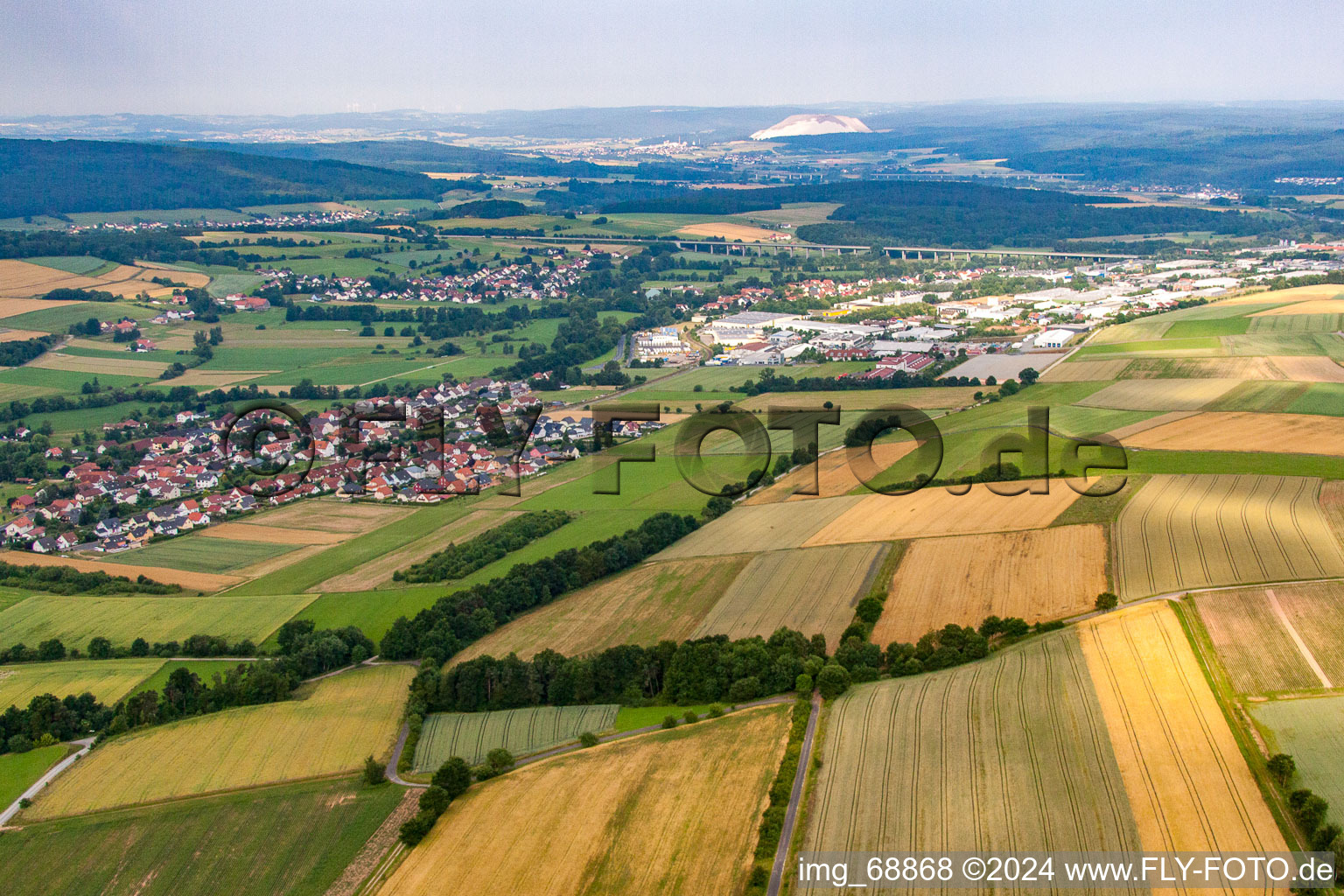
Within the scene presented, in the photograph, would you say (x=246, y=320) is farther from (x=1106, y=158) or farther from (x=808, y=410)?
(x=1106, y=158)

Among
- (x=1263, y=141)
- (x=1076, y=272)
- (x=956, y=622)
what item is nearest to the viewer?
(x=956, y=622)

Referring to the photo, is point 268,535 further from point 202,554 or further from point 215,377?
point 215,377

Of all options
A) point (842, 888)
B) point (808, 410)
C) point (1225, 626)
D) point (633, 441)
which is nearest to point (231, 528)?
point (633, 441)

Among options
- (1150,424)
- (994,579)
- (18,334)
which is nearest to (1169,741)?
(994,579)

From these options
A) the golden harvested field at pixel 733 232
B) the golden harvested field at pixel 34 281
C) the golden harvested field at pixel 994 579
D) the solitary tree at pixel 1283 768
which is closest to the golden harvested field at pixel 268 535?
the golden harvested field at pixel 994 579

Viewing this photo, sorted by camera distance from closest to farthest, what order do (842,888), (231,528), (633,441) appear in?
(842,888) → (231,528) → (633,441)

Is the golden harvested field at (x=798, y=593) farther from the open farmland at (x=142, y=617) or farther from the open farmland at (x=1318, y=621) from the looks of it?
the open farmland at (x=142, y=617)

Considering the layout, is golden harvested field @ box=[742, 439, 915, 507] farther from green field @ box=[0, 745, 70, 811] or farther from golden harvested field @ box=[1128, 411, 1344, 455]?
green field @ box=[0, 745, 70, 811]
